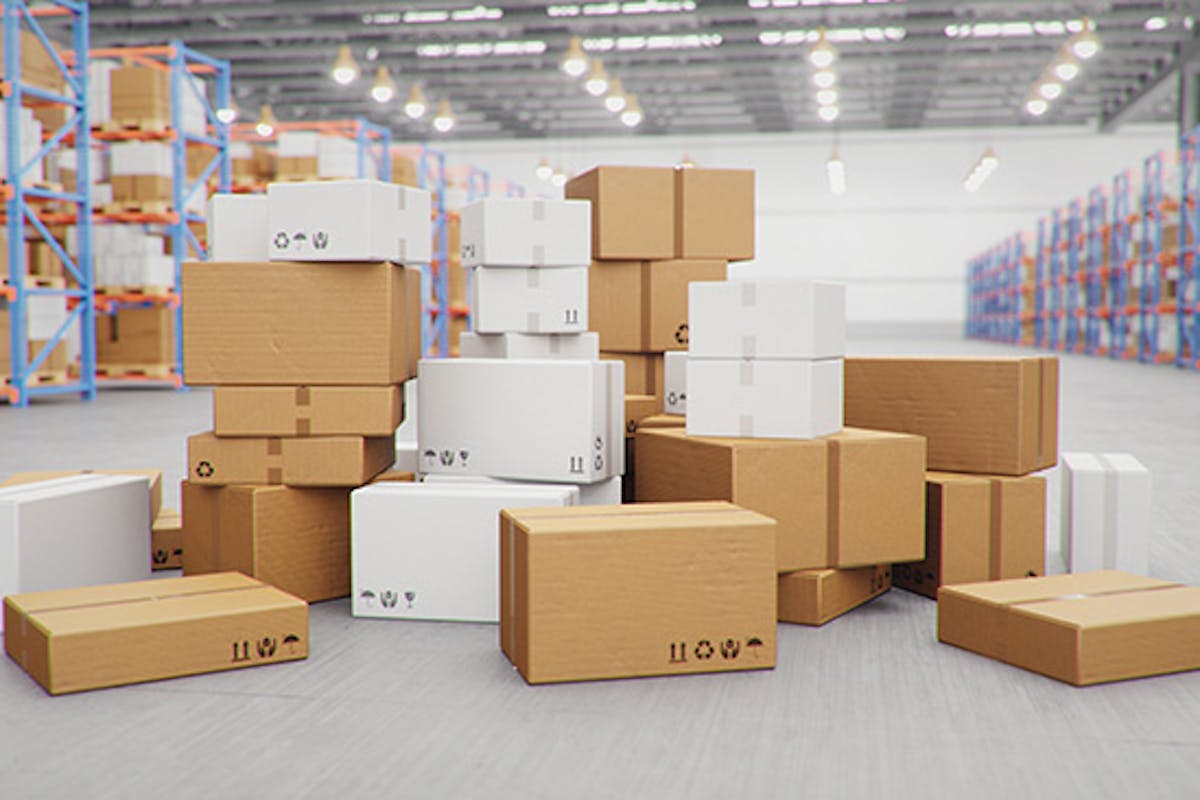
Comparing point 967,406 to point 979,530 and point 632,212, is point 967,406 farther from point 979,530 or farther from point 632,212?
point 632,212

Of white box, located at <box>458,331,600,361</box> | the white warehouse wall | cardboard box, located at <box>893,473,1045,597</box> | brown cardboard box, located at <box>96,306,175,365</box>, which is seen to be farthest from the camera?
the white warehouse wall

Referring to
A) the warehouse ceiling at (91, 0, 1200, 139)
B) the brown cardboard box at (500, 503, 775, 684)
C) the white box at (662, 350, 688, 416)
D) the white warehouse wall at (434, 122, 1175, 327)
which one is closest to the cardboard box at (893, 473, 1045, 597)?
the brown cardboard box at (500, 503, 775, 684)

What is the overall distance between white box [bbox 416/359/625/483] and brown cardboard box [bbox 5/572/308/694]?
2.65ft

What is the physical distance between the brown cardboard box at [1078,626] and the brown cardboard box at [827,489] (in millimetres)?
344

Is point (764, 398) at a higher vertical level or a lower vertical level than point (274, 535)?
higher

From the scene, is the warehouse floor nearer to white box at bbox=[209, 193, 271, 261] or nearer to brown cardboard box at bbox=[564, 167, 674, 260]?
white box at bbox=[209, 193, 271, 261]

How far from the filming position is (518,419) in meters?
3.44

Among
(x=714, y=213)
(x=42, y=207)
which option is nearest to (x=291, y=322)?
(x=714, y=213)

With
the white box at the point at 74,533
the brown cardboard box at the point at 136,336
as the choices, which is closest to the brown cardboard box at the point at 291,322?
the white box at the point at 74,533

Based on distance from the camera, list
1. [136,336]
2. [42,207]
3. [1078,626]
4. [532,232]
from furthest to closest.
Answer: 1. [136,336]
2. [42,207]
3. [532,232]
4. [1078,626]

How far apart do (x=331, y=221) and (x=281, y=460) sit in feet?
2.31

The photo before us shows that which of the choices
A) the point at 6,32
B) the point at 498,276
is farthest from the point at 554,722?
the point at 6,32

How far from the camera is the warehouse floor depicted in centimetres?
197

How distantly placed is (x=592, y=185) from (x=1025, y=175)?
26.9 metres
